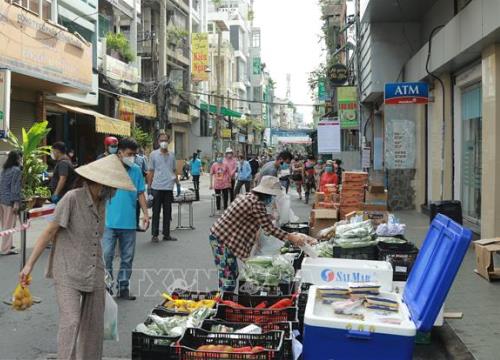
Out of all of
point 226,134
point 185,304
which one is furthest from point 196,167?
point 226,134

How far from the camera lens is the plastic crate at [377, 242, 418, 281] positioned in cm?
585

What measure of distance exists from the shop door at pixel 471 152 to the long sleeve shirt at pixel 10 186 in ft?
27.8

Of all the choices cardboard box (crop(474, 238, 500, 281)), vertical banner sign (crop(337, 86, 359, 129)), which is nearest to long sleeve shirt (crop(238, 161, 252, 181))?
vertical banner sign (crop(337, 86, 359, 129))

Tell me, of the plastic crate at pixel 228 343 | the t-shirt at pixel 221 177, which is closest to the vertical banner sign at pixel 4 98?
the t-shirt at pixel 221 177

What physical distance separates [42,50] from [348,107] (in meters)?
9.94

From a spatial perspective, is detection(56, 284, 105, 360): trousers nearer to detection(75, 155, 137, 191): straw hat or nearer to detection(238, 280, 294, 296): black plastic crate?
detection(75, 155, 137, 191): straw hat

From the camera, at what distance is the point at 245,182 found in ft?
54.6

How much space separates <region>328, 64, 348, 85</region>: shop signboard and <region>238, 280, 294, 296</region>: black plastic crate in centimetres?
1786

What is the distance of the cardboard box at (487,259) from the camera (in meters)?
7.74

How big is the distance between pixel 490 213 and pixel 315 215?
10.6 feet

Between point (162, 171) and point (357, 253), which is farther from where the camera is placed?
point (162, 171)

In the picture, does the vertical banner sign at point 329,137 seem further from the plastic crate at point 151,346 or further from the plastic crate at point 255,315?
the plastic crate at point 151,346

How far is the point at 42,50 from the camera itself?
17031mm

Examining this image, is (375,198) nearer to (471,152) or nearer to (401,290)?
(471,152)
